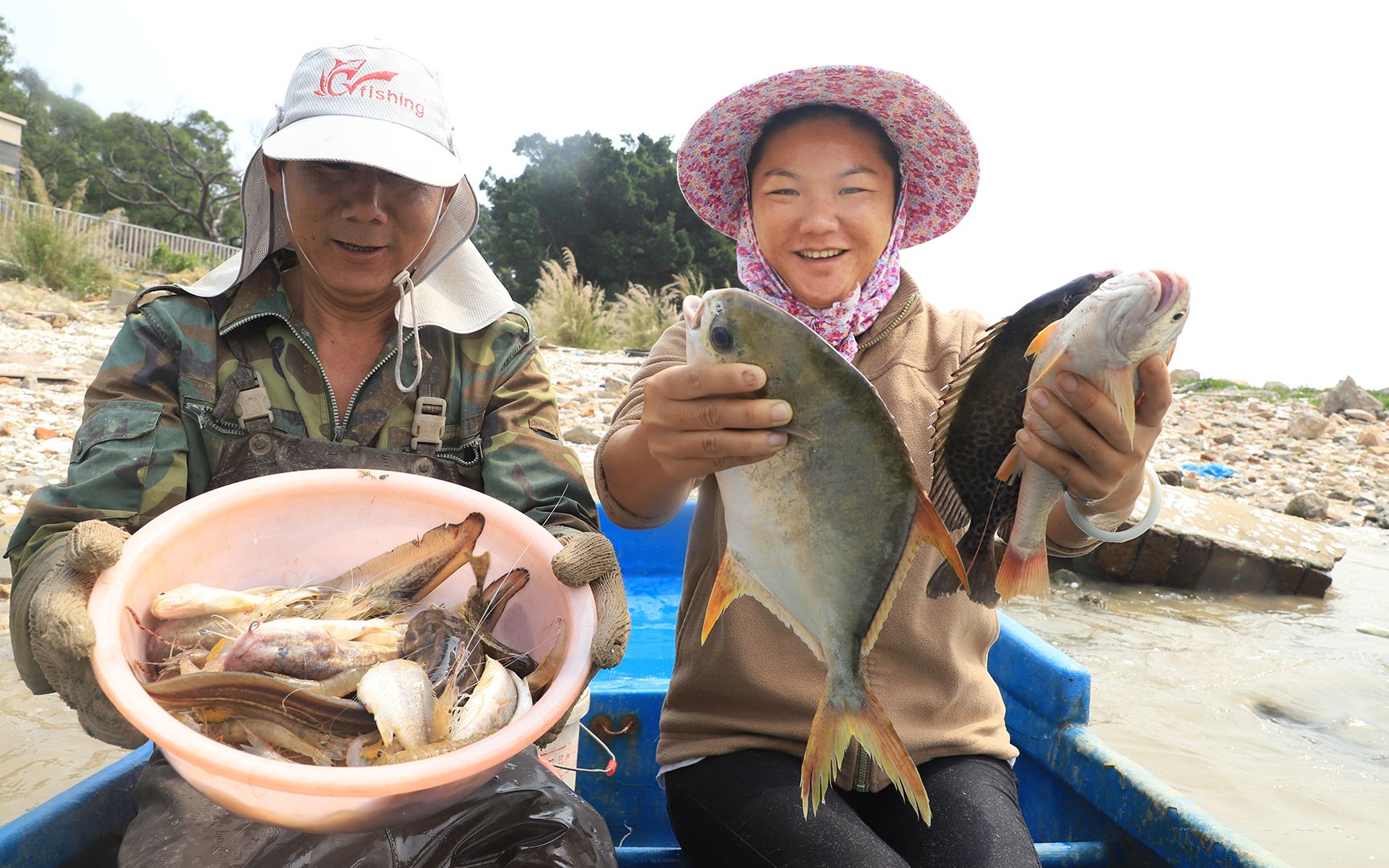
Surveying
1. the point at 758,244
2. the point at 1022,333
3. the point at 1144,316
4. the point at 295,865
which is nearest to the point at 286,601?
the point at 295,865

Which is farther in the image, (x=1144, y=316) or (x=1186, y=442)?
(x=1186, y=442)

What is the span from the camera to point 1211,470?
12.7 meters

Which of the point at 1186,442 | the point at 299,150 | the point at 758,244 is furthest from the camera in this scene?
the point at 1186,442

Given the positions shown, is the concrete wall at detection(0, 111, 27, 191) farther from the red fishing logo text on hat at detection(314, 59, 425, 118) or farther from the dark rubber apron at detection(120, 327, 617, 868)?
the dark rubber apron at detection(120, 327, 617, 868)

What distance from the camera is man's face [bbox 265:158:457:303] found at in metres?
2.39

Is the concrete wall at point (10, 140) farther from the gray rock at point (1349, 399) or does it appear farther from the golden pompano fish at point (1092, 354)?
the gray rock at point (1349, 399)

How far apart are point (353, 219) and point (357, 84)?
38 centimetres

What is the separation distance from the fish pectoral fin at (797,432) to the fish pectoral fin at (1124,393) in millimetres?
554

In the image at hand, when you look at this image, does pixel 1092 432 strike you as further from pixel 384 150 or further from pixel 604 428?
pixel 604 428

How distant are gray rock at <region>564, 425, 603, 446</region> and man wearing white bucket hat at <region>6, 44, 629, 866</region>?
18.4ft

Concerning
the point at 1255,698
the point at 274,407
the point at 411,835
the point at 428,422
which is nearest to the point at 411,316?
the point at 428,422

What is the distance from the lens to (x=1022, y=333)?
6.26ft

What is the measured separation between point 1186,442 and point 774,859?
15.8 metres

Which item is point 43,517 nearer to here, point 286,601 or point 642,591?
point 286,601
